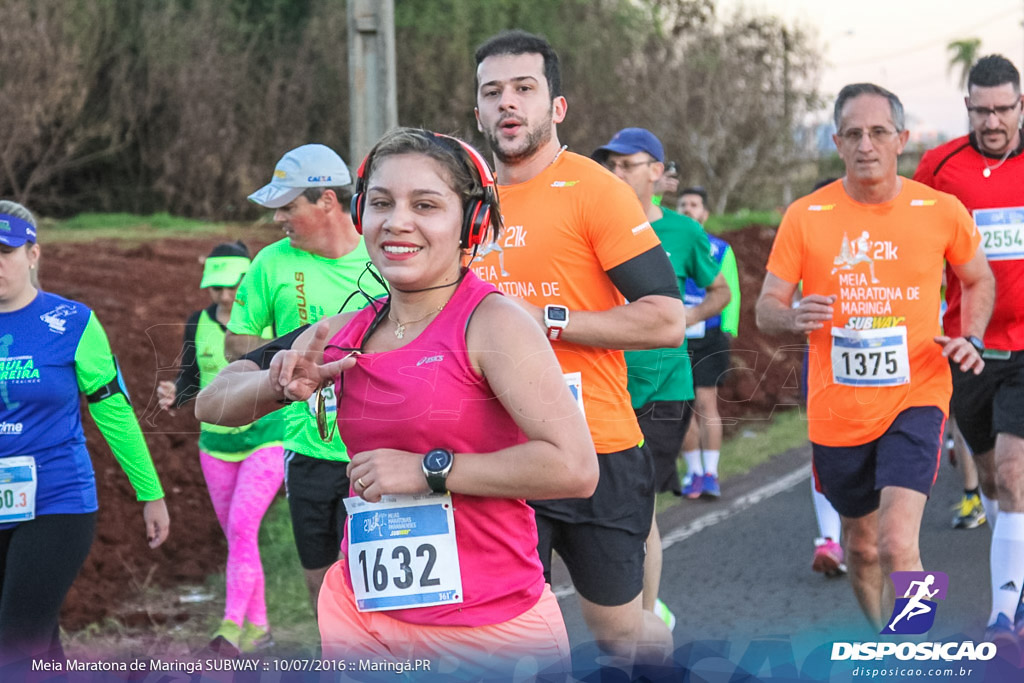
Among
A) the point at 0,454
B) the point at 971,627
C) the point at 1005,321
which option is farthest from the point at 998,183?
the point at 0,454

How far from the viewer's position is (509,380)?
9.20 feet

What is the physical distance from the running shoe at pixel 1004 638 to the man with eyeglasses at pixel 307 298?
281cm

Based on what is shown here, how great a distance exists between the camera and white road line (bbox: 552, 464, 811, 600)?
8.06m

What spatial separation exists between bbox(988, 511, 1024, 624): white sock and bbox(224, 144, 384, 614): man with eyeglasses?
2.89m

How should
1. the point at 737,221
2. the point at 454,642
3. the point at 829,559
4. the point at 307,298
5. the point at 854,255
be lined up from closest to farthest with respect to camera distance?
the point at 454,642 < the point at 854,255 < the point at 307,298 < the point at 829,559 < the point at 737,221

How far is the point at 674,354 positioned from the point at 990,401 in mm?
1992

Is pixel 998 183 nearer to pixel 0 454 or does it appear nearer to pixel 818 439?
pixel 818 439

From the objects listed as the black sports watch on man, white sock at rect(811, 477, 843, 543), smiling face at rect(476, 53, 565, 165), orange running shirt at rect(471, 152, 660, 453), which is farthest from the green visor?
the black sports watch on man

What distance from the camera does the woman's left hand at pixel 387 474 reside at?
280 cm

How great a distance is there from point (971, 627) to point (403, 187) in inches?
163

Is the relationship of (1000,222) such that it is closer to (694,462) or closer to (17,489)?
(694,462)

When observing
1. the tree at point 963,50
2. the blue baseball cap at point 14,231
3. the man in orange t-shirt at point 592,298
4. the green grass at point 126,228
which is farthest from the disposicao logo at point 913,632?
the tree at point 963,50

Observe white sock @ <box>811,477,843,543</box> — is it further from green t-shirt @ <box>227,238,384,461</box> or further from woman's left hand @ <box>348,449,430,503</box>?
woman's left hand @ <box>348,449,430,503</box>

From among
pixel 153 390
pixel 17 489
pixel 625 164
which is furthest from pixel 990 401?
pixel 153 390
